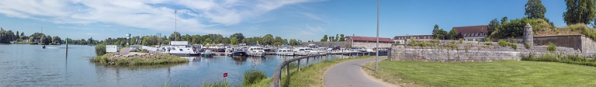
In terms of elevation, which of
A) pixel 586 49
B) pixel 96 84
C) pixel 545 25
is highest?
pixel 545 25

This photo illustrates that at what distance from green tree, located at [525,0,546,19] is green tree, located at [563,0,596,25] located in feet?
61.7

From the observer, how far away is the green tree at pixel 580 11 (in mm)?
33406

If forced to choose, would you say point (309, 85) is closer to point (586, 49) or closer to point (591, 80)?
point (591, 80)

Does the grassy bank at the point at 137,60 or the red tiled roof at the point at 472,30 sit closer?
the grassy bank at the point at 137,60

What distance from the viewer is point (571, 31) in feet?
95.1

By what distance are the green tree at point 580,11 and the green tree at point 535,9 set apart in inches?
741

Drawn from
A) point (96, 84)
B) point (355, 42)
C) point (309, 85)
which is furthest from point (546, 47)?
point (355, 42)

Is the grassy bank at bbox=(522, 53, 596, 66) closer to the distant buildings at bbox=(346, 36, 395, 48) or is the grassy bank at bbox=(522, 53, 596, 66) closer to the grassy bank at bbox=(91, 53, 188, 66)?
the grassy bank at bbox=(91, 53, 188, 66)

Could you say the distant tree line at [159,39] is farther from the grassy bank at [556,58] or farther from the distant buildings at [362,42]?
the grassy bank at [556,58]

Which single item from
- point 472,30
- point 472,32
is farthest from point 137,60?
point 472,30

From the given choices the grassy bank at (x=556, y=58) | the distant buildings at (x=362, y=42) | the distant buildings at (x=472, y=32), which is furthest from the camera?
the distant buildings at (x=362, y=42)

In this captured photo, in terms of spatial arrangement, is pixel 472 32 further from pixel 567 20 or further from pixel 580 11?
pixel 580 11

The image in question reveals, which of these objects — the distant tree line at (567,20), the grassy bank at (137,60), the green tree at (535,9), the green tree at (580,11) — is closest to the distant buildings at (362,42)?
the green tree at (535,9)

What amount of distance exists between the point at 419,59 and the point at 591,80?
36.9 feet
